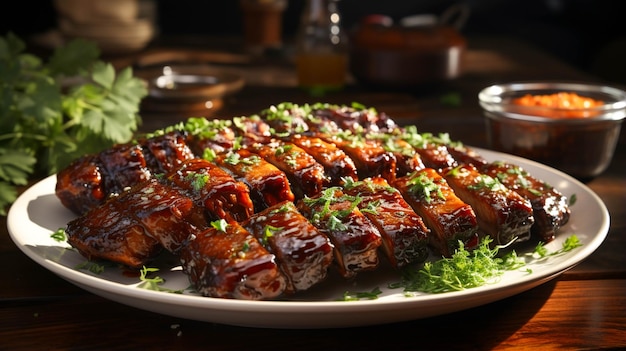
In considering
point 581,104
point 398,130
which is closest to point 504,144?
point 581,104

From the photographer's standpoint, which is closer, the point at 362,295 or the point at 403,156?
the point at 362,295

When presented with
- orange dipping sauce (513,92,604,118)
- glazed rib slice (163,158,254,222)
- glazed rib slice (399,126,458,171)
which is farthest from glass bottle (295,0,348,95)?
glazed rib slice (163,158,254,222)

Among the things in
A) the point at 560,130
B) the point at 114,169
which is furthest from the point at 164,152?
the point at 560,130

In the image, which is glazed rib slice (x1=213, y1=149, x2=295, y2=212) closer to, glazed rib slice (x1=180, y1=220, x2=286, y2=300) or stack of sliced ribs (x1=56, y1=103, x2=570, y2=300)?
stack of sliced ribs (x1=56, y1=103, x2=570, y2=300)

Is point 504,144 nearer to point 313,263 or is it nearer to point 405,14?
point 313,263

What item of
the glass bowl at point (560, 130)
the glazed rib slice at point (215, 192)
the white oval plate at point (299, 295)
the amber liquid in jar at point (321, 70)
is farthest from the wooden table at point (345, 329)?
the amber liquid in jar at point (321, 70)

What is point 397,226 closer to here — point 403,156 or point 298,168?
point 298,168

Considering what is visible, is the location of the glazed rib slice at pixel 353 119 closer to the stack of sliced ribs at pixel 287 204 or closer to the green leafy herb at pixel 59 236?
the stack of sliced ribs at pixel 287 204
